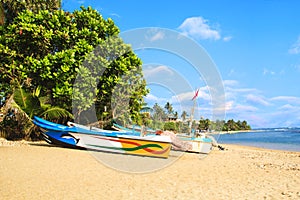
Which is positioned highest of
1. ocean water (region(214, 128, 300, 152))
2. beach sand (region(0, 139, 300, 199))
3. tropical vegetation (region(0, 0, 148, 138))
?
tropical vegetation (region(0, 0, 148, 138))

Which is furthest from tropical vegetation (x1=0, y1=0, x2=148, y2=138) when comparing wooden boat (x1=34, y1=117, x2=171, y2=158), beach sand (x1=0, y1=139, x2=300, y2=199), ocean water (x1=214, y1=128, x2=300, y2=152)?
ocean water (x1=214, y1=128, x2=300, y2=152)

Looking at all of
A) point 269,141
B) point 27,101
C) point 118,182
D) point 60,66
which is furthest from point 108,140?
point 269,141

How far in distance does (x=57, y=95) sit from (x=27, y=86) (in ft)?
7.45

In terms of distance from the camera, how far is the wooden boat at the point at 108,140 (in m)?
11.4

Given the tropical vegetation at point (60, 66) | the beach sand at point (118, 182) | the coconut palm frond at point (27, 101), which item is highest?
the tropical vegetation at point (60, 66)

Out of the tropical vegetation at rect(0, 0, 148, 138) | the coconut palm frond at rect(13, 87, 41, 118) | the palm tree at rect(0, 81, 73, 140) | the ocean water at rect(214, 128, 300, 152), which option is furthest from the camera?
the ocean water at rect(214, 128, 300, 152)

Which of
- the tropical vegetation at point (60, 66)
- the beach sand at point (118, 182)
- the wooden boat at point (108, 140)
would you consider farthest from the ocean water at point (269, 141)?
the beach sand at point (118, 182)

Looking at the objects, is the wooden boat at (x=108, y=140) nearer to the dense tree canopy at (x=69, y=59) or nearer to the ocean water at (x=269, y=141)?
the dense tree canopy at (x=69, y=59)

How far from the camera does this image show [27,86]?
1515 cm

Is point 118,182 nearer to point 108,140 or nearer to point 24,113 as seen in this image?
point 108,140

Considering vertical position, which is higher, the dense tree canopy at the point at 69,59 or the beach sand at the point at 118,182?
the dense tree canopy at the point at 69,59

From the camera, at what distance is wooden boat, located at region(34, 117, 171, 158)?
1138 cm

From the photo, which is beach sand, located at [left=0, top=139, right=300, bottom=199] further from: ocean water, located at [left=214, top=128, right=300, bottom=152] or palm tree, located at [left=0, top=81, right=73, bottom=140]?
ocean water, located at [left=214, top=128, right=300, bottom=152]

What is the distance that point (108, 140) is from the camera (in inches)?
459
